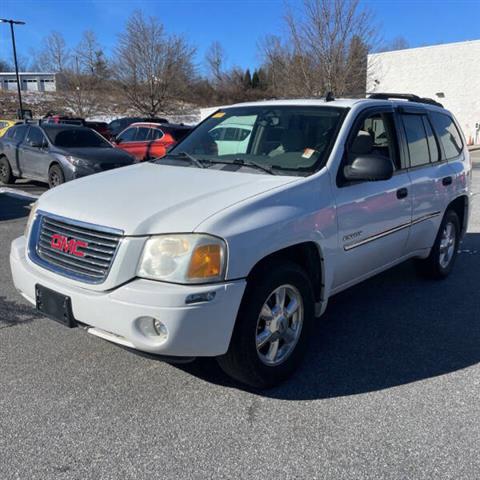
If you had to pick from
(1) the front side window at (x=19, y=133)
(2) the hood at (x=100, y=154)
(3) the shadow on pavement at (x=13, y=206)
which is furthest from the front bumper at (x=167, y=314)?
(1) the front side window at (x=19, y=133)

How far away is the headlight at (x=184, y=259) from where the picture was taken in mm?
Answer: 2811

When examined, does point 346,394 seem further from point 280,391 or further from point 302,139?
point 302,139

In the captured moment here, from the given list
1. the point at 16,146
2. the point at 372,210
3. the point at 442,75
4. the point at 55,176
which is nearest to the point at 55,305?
the point at 372,210

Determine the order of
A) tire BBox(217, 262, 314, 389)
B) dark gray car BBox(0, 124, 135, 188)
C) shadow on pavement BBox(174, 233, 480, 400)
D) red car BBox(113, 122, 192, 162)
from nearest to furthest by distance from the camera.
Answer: tire BBox(217, 262, 314, 389)
shadow on pavement BBox(174, 233, 480, 400)
dark gray car BBox(0, 124, 135, 188)
red car BBox(113, 122, 192, 162)

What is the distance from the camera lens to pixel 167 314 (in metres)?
2.77

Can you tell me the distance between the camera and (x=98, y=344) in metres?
3.89

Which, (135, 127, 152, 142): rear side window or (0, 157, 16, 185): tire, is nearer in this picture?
(0, 157, 16, 185): tire

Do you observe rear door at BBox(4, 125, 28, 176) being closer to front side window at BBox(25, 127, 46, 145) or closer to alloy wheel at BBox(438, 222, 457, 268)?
front side window at BBox(25, 127, 46, 145)

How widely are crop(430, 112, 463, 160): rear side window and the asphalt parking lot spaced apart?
6.35ft

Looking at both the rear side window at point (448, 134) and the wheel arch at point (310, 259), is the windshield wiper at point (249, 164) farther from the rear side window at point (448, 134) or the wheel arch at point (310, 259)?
the rear side window at point (448, 134)

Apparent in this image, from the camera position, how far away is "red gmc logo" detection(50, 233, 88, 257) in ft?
10.2

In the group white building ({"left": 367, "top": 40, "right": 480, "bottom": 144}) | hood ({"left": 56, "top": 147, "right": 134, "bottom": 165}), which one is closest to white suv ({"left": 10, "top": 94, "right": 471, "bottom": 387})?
hood ({"left": 56, "top": 147, "right": 134, "bottom": 165})

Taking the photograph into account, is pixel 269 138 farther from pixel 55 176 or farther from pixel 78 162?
pixel 55 176

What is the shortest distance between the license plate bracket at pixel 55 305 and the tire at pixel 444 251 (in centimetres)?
374
